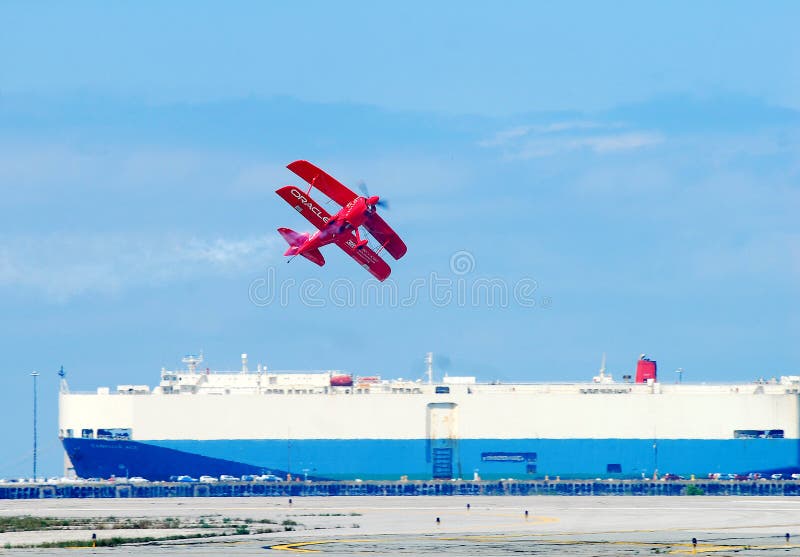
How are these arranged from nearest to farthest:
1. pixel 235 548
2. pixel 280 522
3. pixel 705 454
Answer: pixel 235 548 → pixel 280 522 → pixel 705 454

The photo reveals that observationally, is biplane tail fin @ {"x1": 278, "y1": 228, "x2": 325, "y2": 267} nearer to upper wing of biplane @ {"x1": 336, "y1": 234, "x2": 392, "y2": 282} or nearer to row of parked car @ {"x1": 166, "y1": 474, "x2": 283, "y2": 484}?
upper wing of biplane @ {"x1": 336, "y1": 234, "x2": 392, "y2": 282}

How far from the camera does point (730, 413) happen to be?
11575 centimetres

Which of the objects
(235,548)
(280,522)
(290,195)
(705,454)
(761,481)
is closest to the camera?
(235,548)

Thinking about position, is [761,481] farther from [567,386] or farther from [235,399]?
[235,399]

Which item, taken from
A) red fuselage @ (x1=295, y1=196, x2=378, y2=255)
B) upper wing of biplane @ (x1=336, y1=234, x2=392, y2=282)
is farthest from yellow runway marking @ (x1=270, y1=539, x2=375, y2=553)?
upper wing of biplane @ (x1=336, y1=234, x2=392, y2=282)

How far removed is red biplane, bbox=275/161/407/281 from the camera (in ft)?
225

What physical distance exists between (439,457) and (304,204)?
47.8 metres

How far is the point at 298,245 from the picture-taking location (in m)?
73.5

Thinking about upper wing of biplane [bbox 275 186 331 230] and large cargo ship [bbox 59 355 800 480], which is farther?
large cargo ship [bbox 59 355 800 480]

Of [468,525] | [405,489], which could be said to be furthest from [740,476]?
[468,525]

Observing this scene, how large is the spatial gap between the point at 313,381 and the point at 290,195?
5053 centimetres

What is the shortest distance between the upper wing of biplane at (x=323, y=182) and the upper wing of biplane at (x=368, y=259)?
260cm

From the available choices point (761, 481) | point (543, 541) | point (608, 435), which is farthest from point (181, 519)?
point (608, 435)

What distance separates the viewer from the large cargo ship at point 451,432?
11456 cm
